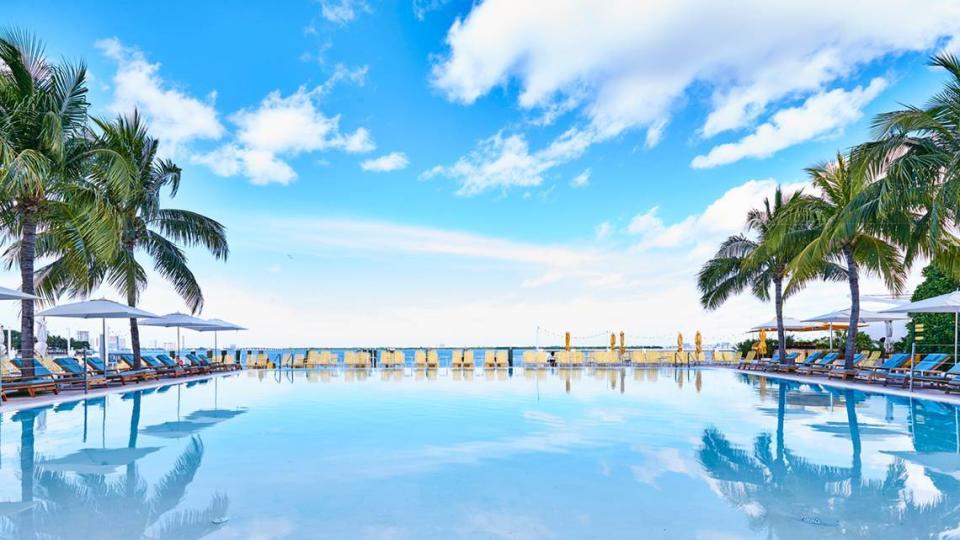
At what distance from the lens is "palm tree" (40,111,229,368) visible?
14445mm

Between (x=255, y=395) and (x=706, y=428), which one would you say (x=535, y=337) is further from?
(x=706, y=428)

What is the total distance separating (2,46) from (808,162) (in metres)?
19.5

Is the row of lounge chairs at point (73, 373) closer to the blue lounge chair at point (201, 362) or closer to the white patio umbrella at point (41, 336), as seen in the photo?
the blue lounge chair at point (201, 362)

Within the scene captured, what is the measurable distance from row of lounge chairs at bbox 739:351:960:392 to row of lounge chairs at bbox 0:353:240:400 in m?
18.7

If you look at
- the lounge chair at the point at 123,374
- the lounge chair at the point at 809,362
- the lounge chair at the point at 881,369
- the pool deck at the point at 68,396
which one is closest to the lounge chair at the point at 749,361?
the lounge chair at the point at 809,362

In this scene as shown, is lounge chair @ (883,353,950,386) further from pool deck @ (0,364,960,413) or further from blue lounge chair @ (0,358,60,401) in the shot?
blue lounge chair @ (0,358,60,401)

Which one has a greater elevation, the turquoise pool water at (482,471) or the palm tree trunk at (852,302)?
the palm tree trunk at (852,302)

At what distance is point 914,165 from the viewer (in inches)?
410

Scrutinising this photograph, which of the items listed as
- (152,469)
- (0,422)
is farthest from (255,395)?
(152,469)

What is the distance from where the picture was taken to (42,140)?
1034 cm

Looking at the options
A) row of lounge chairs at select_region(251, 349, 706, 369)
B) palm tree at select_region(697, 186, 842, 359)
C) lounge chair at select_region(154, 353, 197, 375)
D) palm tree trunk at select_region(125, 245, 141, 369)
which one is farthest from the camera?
row of lounge chairs at select_region(251, 349, 706, 369)

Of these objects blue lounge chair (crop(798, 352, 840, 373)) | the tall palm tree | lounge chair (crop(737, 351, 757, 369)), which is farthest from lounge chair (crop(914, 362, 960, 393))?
the tall palm tree

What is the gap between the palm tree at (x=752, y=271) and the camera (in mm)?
19359

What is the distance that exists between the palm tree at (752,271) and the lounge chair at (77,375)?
18.6 m
